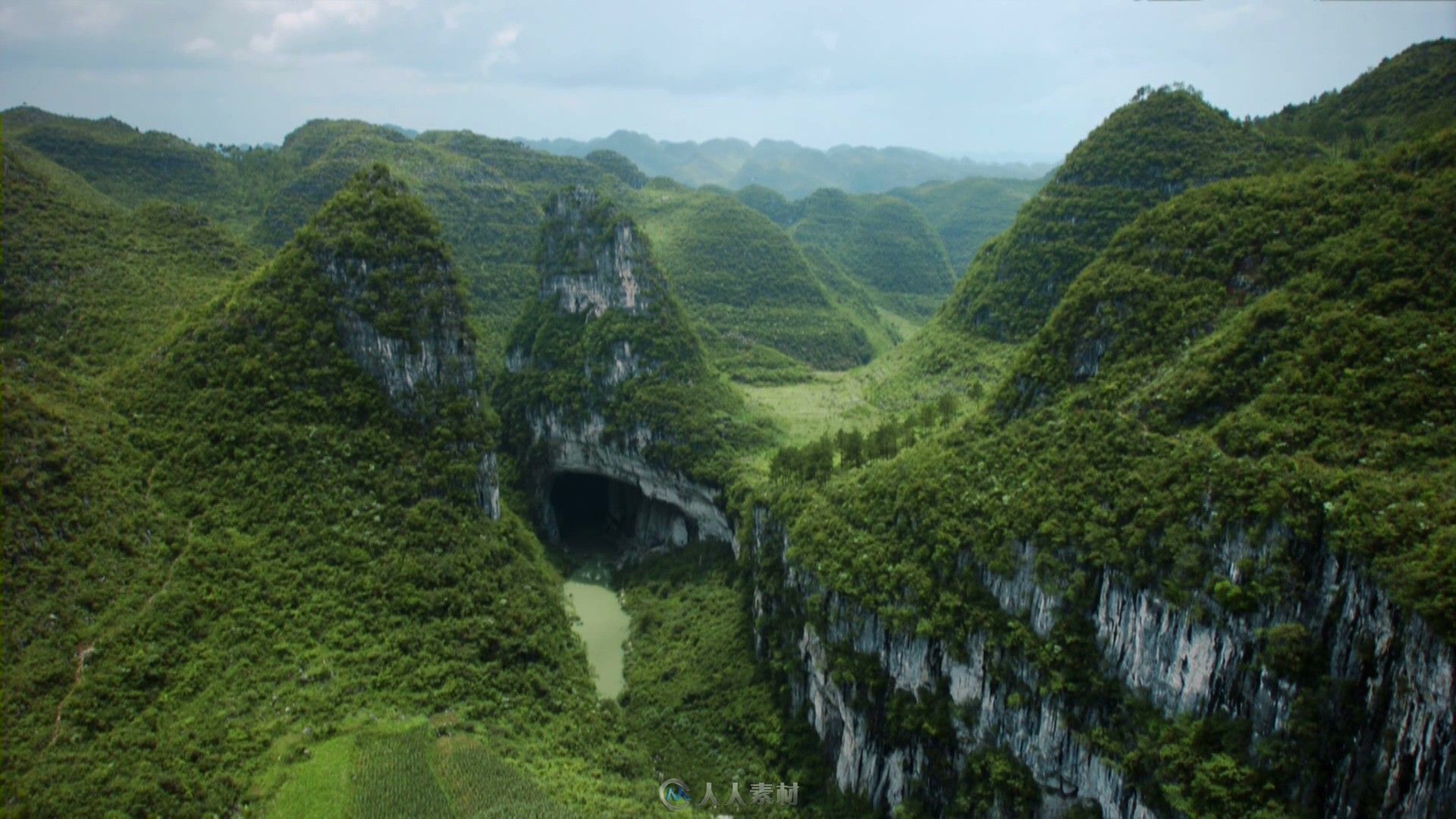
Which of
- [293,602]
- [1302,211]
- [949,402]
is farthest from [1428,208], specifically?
[293,602]

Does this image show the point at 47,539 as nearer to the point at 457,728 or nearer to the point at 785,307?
the point at 457,728

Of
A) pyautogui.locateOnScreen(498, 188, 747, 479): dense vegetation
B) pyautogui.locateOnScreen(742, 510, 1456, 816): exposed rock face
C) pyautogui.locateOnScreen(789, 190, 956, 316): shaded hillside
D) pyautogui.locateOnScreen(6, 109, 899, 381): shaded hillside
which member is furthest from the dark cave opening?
pyautogui.locateOnScreen(789, 190, 956, 316): shaded hillside

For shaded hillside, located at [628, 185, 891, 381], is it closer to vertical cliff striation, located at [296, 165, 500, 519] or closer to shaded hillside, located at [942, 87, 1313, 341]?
shaded hillside, located at [942, 87, 1313, 341]

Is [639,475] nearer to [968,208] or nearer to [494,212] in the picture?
[494,212]

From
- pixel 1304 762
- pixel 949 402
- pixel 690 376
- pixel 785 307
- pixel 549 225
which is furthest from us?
pixel 785 307

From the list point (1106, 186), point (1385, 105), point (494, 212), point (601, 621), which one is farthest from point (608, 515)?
point (1385, 105)
